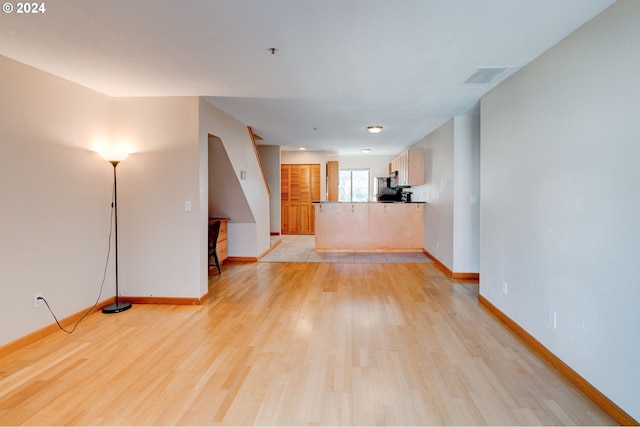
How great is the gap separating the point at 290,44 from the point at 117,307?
3438mm

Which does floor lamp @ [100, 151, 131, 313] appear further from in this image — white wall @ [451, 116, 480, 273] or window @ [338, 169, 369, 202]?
window @ [338, 169, 369, 202]

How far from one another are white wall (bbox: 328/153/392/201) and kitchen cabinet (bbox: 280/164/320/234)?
4.87ft

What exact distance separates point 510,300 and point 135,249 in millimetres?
4223

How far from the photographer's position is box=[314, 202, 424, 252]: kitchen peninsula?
7.49 meters

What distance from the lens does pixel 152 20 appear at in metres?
2.28

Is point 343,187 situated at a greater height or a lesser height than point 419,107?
lesser

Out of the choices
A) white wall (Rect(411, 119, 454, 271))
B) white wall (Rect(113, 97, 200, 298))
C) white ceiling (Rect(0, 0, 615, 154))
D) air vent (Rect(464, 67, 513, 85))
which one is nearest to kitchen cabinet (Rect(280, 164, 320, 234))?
white wall (Rect(411, 119, 454, 271))

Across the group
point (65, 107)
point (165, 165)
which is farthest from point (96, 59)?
point (165, 165)

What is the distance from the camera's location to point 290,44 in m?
2.65

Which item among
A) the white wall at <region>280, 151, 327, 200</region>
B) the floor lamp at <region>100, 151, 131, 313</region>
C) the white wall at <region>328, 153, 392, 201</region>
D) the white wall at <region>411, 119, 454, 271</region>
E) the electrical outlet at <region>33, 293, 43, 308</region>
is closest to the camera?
the electrical outlet at <region>33, 293, 43, 308</region>

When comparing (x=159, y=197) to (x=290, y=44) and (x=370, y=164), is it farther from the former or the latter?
(x=370, y=164)

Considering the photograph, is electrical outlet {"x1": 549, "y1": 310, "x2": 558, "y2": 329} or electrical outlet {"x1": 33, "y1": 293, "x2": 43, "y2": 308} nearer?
electrical outlet {"x1": 549, "y1": 310, "x2": 558, "y2": 329}

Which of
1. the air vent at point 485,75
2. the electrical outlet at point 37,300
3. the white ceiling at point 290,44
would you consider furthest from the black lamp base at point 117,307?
the air vent at point 485,75

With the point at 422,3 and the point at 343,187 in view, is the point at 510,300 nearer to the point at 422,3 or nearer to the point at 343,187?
the point at 422,3
